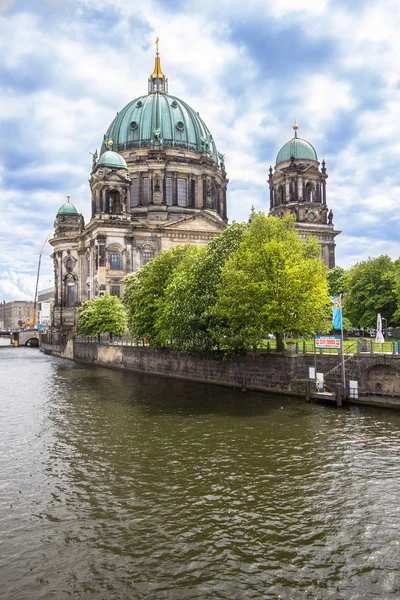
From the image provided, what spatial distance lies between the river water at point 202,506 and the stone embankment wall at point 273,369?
9.27ft

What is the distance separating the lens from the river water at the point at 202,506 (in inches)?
473

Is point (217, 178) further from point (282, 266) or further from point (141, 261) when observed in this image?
point (282, 266)

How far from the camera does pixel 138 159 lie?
9956 cm

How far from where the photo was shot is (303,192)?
90938mm

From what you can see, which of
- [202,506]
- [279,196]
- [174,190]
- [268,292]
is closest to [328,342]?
[268,292]

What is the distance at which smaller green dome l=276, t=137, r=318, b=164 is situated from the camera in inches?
3556

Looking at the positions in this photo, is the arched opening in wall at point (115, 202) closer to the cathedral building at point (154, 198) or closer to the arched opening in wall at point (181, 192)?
the cathedral building at point (154, 198)

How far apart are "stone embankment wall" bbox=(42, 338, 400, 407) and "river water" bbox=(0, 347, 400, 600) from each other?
9.27ft

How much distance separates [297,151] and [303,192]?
23.9ft

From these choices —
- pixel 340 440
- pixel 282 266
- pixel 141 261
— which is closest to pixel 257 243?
pixel 282 266

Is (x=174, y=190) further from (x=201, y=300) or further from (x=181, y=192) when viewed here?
(x=201, y=300)

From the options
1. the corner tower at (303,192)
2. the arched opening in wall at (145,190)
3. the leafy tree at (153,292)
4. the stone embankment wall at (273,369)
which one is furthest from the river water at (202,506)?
the arched opening in wall at (145,190)

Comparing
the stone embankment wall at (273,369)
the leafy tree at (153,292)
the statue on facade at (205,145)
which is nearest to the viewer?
the stone embankment wall at (273,369)

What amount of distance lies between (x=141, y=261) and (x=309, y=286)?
179 feet
